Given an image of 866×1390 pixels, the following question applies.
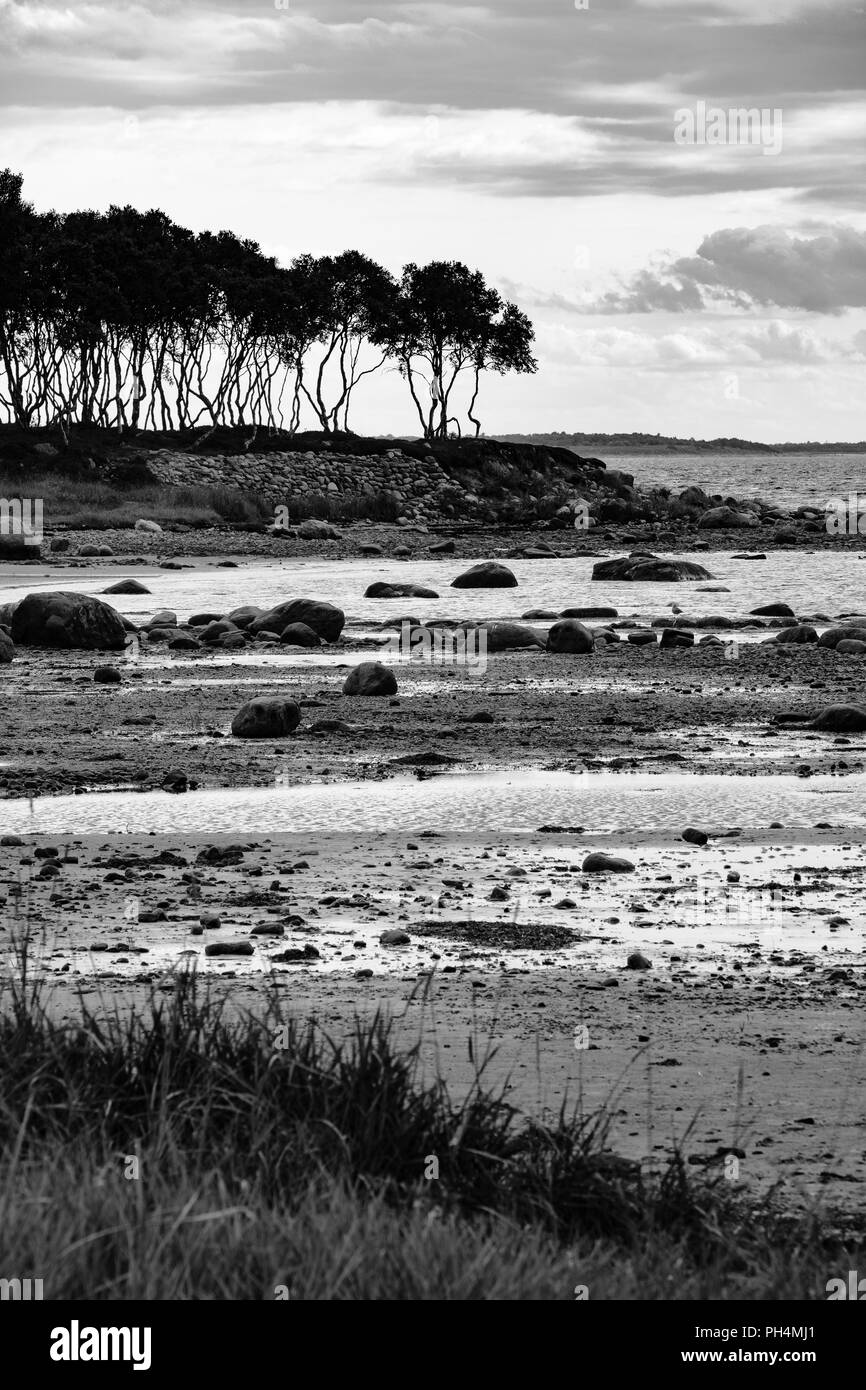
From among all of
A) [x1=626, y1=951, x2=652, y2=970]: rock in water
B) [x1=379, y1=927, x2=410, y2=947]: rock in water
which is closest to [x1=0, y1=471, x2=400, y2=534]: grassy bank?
[x1=379, y1=927, x2=410, y2=947]: rock in water

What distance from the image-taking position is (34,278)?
79.5 m

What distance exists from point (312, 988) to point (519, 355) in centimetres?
9047

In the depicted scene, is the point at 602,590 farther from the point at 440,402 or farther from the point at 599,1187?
the point at 440,402

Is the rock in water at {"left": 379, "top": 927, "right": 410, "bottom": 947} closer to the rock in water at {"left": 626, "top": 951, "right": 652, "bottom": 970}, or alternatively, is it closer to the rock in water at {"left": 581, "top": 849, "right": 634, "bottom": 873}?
the rock in water at {"left": 626, "top": 951, "right": 652, "bottom": 970}

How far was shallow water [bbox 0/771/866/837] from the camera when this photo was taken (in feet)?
36.8

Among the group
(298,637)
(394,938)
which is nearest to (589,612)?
(298,637)

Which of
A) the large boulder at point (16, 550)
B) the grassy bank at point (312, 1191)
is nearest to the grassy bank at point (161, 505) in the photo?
the large boulder at point (16, 550)

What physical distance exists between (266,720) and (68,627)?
8.50 meters

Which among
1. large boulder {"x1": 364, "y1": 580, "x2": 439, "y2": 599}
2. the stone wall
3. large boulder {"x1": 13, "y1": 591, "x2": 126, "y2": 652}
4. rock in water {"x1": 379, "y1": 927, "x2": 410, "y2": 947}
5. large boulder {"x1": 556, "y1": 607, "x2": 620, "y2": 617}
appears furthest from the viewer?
the stone wall

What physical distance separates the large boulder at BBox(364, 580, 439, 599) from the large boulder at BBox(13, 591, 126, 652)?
1029cm

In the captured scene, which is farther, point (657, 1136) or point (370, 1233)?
point (657, 1136)

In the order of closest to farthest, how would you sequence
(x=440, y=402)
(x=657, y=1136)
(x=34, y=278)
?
(x=657, y=1136) < (x=34, y=278) < (x=440, y=402)

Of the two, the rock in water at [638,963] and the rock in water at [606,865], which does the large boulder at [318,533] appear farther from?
the rock in water at [638,963]
